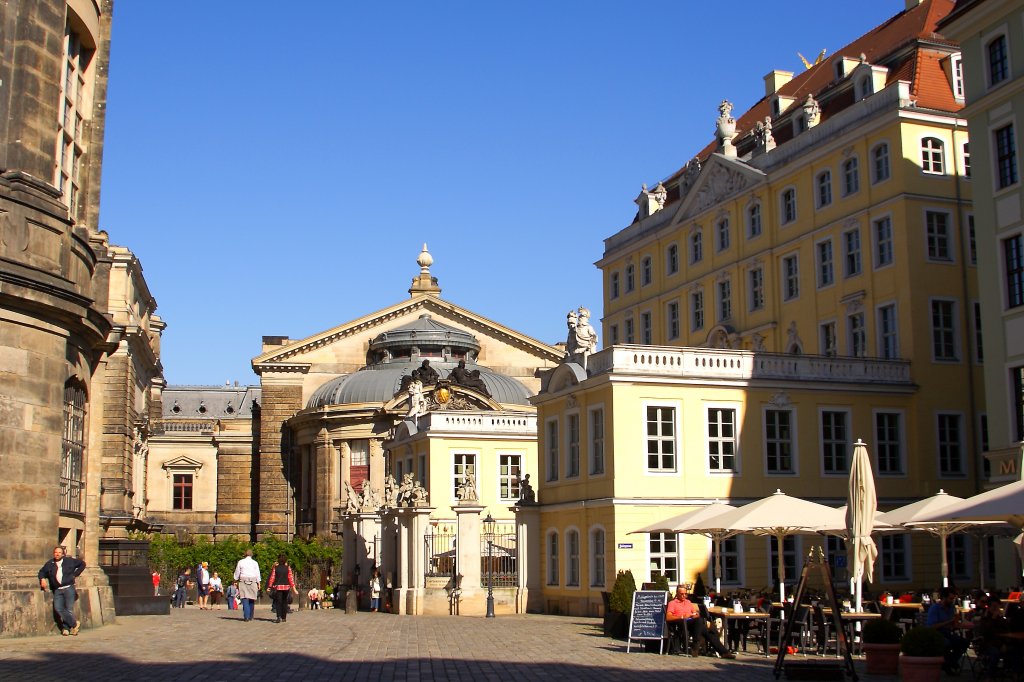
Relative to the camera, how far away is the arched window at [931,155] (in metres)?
39.8

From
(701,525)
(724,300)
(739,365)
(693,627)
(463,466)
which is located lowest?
(693,627)

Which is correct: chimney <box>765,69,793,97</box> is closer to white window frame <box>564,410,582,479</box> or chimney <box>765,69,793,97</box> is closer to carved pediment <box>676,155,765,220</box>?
carved pediment <box>676,155,765,220</box>

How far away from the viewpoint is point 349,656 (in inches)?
859

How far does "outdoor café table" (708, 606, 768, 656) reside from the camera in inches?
924

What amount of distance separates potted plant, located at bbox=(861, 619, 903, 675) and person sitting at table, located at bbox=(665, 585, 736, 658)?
3391 millimetres

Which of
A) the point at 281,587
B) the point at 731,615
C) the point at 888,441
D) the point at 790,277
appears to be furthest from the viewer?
the point at 790,277

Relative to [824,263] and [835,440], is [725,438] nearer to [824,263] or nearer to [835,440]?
[835,440]

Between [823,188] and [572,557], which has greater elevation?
[823,188]

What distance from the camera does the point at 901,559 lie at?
119ft

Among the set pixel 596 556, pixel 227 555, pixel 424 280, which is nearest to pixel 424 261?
pixel 424 280

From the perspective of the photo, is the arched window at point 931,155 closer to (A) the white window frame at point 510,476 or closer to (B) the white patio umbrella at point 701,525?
(B) the white patio umbrella at point 701,525

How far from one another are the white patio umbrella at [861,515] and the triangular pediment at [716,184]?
2567 cm

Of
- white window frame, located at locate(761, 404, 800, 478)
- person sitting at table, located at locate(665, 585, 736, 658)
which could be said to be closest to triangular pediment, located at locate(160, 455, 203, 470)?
white window frame, located at locate(761, 404, 800, 478)

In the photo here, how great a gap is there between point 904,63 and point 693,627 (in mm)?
25771
